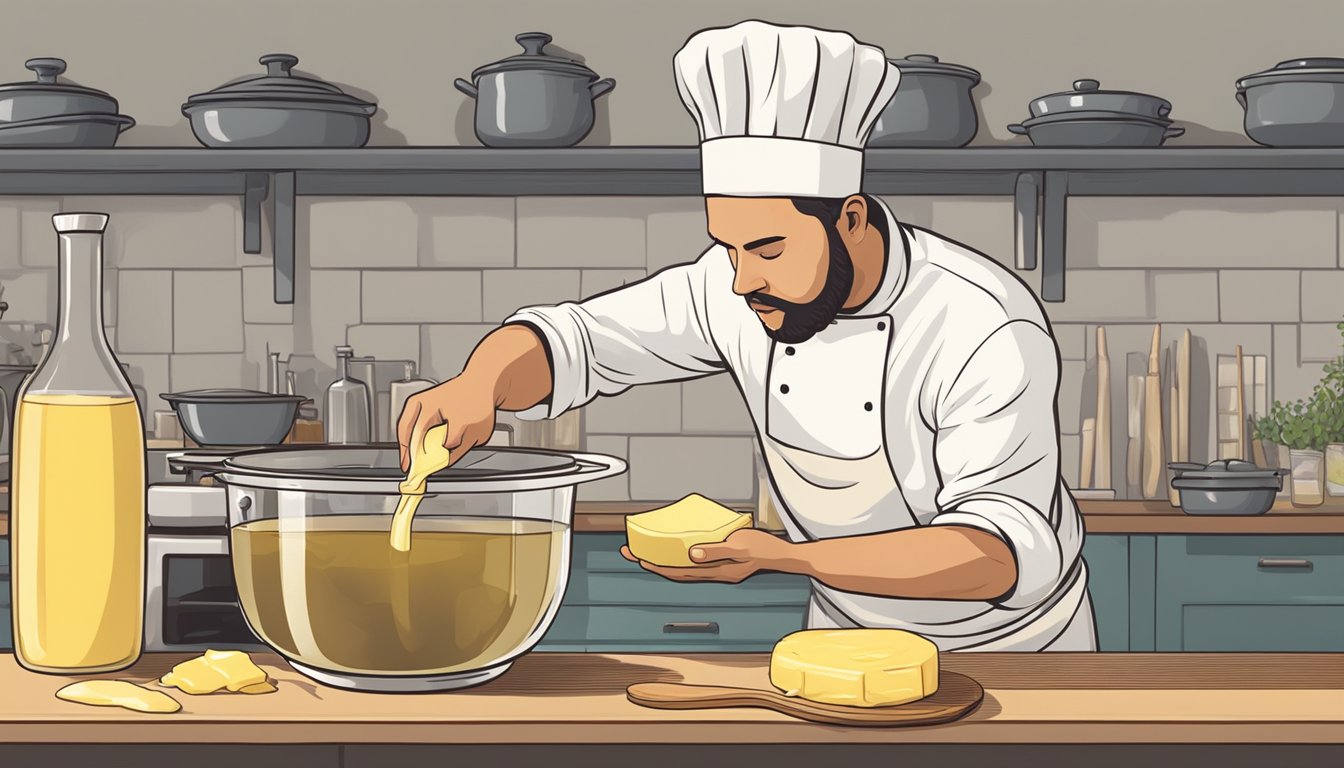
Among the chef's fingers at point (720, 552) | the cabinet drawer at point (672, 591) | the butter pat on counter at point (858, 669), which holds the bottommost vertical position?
the cabinet drawer at point (672, 591)

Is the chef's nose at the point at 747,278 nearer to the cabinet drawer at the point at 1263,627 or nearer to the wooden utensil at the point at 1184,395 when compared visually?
the cabinet drawer at the point at 1263,627

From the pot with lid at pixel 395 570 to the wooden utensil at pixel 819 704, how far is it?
0.13 m

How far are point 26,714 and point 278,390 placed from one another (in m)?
2.38

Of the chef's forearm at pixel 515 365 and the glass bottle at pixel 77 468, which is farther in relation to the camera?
the chef's forearm at pixel 515 365

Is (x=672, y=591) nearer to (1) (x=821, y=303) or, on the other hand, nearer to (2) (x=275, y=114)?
(1) (x=821, y=303)

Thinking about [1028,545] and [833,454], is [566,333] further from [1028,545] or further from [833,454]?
[1028,545]

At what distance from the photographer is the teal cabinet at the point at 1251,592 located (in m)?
2.85

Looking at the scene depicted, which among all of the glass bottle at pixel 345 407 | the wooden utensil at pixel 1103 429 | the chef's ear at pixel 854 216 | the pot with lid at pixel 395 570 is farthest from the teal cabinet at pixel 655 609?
the pot with lid at pixel 395 570

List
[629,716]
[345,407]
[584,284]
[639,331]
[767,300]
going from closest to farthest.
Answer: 1. [629,716]
2. [767,300]
3. [639,331]
4. [345,407]
5. [584,284]

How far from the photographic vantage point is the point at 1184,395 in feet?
10.8

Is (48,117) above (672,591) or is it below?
above

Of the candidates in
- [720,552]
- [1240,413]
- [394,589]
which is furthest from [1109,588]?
[394,589]

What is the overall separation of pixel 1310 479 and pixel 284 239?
249 centimetres

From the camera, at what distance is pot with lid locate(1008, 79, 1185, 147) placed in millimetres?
3076
